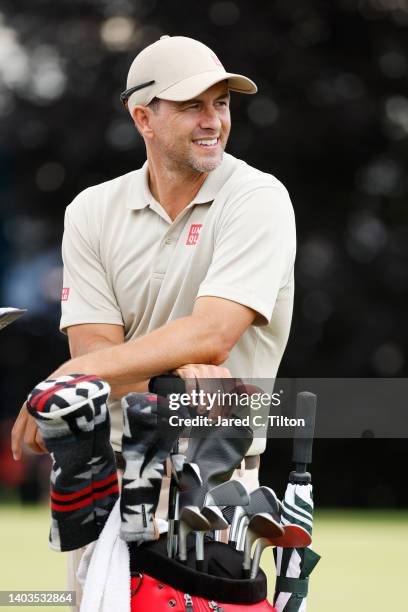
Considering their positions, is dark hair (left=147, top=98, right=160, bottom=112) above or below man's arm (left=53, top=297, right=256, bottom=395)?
above

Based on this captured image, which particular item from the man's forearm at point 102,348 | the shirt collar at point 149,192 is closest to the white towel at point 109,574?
the man's forearm at point 102,348

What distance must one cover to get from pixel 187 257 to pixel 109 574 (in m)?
0.77

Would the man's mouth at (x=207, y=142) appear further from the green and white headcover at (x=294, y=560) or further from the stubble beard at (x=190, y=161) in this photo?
the green and white headcover at (x=294, y=560)

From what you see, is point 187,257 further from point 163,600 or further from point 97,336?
point 163,600

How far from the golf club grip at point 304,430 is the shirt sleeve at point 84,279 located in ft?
2.01

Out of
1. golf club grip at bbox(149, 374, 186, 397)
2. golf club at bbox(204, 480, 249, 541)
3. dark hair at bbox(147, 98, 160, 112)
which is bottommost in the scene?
golf club at bbox(204, 480, 249, 541)

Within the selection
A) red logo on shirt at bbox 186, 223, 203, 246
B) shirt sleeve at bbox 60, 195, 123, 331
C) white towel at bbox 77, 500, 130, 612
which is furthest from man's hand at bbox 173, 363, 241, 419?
shirt sleeve at bbox 60, 195, 123, 331

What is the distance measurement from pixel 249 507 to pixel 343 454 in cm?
808

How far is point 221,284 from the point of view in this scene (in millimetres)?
2479

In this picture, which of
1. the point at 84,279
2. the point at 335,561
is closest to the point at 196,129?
the point at 84,279

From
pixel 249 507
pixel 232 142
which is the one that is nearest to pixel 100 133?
pixel 232 142

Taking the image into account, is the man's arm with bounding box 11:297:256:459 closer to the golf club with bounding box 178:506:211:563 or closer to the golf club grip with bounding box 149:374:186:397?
the golf club grip with bounding box 149:374:186:397

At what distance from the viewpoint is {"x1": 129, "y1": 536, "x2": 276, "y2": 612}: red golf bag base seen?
84.0 inches

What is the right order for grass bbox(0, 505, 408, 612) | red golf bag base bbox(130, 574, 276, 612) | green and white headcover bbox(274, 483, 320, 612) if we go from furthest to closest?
grass bbox(0, 505, 408, 612) < green and white headcover bbox(274, 483, 320, 612) < red golf bag base bbox(130, 574, 276, 612)
